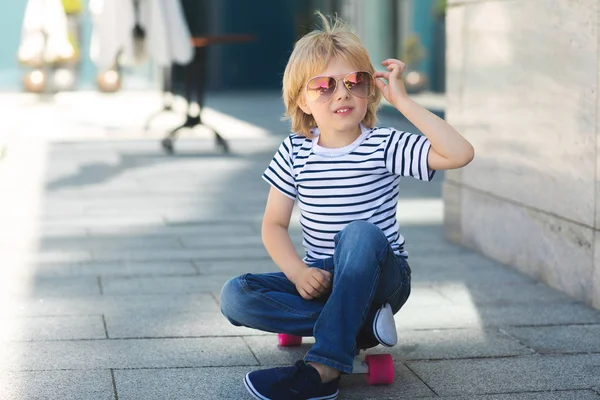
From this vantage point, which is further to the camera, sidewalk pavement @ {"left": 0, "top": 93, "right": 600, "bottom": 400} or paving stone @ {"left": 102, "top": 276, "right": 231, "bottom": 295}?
paving stone @ {"left": 102, "top": 276, "right": 231, "bottom": 295}

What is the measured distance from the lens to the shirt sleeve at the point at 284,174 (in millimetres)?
3521

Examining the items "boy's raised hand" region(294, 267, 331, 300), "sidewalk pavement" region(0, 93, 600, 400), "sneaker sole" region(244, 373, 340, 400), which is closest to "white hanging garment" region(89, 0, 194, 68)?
"sidewalk pavement" region(0, 93, 600, 400)

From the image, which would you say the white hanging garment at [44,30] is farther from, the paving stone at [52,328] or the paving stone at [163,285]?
the paving stone at [52,328]

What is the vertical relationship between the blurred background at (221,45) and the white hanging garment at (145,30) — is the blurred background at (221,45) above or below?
below

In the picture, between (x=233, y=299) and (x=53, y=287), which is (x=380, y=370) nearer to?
(x=233, y=299)

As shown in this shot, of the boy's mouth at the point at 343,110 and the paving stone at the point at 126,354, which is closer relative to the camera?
the boy's mouth at the point at 343,110

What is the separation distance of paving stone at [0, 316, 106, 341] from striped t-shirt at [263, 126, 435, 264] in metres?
1.04

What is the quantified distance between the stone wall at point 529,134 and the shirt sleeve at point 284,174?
54.5 inches

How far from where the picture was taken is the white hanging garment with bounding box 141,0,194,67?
10.1 metres

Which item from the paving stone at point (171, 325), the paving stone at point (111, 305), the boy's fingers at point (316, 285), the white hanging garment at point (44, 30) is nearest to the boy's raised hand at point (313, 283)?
the boy's fingers at point (316, 285)

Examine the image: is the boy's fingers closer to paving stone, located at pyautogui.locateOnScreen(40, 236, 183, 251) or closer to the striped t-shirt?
the striped t-shirt

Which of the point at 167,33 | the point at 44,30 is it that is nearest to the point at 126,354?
the point at 167,33

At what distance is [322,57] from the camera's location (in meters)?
3.39

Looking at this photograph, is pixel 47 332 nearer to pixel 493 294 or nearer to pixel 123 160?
pixel 493 294
